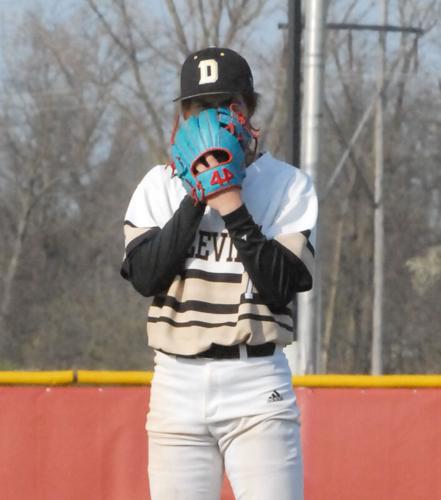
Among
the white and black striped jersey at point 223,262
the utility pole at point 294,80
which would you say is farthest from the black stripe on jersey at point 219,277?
the utility pole at point 294,80

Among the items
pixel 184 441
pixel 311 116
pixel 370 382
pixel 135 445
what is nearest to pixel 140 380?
pixel 135 445

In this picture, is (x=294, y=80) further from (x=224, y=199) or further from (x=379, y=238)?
(x=224, y=199)

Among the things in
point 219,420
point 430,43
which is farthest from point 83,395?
point 430,43

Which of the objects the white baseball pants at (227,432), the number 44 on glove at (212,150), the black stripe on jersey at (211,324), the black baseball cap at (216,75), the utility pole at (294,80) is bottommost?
the white baseball pants at (227,432)

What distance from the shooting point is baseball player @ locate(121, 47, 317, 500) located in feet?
8.04

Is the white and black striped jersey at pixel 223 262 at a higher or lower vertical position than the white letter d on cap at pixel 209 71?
lower

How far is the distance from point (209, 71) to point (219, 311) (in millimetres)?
524

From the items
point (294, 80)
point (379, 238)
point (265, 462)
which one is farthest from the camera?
point (379, 238)

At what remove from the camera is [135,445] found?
425cm

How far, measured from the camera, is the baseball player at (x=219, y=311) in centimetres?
245

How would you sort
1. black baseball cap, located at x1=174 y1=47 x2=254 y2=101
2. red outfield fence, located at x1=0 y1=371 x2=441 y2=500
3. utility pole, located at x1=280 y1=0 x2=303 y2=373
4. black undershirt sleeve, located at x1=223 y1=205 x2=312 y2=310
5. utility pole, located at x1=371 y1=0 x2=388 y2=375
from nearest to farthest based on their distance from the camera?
black undershirt sleeve, located at x1=223 y1=205 x2=312 y2=310, black baseball cap, located at x1=174 y1=47 x2=254 y2=101, red outfield fence, located at x1=0 y1=371 x2=441 y2=500, utility pole, located at x1=280 y1=0 x2=303 y2=373, utility pole, located at x1=371 y1=0 x2=388 y2=375

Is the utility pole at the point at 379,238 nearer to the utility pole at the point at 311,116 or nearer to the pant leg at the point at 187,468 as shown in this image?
the utility pole at the point at 311,116

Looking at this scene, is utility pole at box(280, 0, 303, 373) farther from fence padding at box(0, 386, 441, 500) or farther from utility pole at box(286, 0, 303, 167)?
fence padding at box(0, 386, 441, 500)

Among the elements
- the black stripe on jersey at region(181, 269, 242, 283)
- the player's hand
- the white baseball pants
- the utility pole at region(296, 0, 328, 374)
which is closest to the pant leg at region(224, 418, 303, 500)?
the white baseball pants
